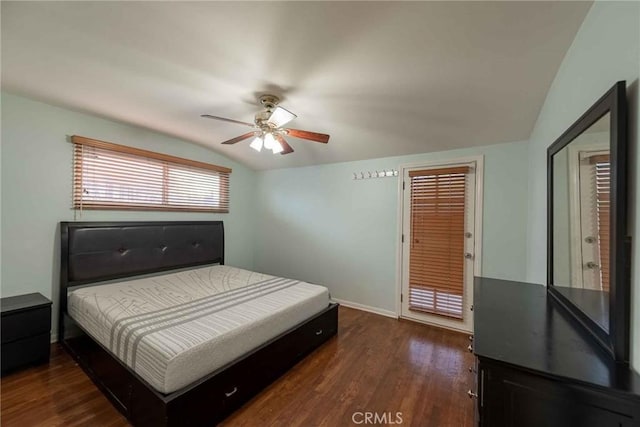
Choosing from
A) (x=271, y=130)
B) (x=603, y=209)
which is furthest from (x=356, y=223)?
(x=603, y=209)

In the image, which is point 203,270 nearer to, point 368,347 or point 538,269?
point 368,347

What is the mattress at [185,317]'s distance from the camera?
154cm

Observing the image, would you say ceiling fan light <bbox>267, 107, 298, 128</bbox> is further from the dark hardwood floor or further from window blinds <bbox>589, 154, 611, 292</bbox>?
the dark hardwood floor

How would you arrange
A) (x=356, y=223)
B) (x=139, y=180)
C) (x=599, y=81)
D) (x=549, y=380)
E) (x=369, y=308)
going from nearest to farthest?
(x=549, y=380)
(x=599, y=81)
(x=139, y=180)
(x=369, y=308)
(x=356, y=223)

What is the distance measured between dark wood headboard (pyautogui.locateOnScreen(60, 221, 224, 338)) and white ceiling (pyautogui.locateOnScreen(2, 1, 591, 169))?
1296 mm

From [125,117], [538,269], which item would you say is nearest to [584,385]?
[538,269]

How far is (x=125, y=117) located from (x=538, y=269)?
14.3 ft

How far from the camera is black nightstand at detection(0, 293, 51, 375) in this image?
6.70 feet

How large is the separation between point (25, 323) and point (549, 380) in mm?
3430

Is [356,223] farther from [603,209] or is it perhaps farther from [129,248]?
[129,248]

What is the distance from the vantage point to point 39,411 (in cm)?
174

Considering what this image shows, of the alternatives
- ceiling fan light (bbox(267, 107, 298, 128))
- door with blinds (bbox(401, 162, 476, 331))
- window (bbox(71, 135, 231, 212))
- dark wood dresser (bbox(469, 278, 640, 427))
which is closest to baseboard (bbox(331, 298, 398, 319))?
door with blinds (bbox(401, 162, 476, 331))

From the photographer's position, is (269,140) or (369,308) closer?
(269,140)

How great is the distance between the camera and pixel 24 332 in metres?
2.12
